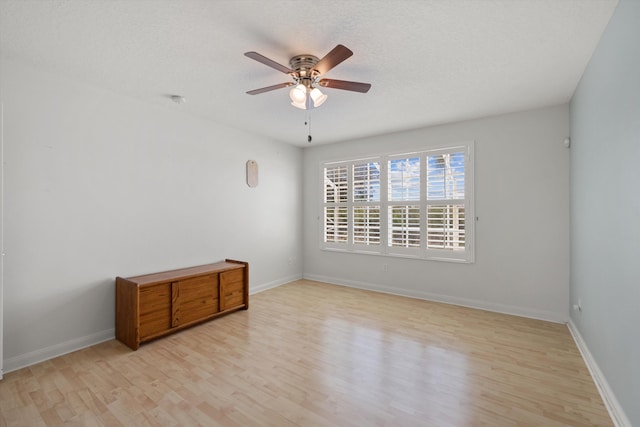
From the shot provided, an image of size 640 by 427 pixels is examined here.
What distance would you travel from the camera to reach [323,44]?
2.13 m

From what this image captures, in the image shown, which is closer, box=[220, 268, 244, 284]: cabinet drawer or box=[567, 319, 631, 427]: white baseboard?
box=[567, 319, 631, 427]: white baseboard

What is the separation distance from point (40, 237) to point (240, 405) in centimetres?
225

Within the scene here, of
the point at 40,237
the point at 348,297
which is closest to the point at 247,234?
the point at 348,297

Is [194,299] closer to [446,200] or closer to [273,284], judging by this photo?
[273,284]

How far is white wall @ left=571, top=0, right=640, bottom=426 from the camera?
1.57 meters

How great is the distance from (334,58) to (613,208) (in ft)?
6.77

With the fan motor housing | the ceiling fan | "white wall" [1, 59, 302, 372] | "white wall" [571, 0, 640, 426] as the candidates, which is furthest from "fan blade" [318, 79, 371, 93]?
"white wall" [1, 59, 302, 372]

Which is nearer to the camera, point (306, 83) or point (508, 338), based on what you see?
point (306, 83)

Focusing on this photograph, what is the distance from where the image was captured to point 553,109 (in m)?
3.38

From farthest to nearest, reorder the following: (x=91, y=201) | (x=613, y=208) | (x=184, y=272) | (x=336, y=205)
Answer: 1. (x=336, y=205)
2. (x=184, y=272)
3. (x=91, y=201)
4. (x=613, y=208)

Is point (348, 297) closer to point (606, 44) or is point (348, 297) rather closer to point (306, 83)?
point (306, 83)

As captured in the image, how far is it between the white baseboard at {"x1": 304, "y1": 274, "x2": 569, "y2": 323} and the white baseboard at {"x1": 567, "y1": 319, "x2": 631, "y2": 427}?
1.93 feet

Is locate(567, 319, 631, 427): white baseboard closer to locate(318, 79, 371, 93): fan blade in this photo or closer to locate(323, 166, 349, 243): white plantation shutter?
locate(318, 79, 371, 93): fan blade

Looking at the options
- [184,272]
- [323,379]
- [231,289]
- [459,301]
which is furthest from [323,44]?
[459,301]
